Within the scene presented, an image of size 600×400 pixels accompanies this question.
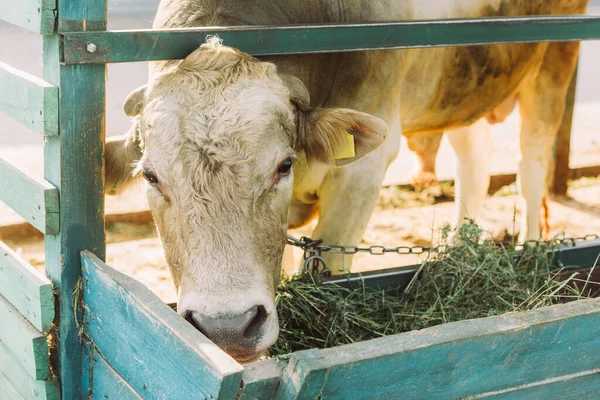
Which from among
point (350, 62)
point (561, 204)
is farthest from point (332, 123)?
point (561, 204)

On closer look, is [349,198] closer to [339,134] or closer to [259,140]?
[339,134]

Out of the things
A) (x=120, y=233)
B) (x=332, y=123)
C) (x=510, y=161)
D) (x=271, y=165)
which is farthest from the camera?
(x=510, y=161)

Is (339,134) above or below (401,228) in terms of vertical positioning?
above

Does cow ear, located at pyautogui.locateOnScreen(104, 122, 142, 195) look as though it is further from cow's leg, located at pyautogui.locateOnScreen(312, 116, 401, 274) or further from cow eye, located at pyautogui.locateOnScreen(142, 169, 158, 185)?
cow's leg, located at pyautogui.locateOnScreen(312, 116, 401, 274)

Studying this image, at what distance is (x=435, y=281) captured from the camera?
11.8 ft

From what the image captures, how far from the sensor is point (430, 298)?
3533mm

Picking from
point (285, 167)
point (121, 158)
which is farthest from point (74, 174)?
point (285, 167)

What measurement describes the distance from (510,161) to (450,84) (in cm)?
336

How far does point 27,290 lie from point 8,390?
1.84 feet

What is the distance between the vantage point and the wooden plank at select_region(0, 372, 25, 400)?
2.89 metres

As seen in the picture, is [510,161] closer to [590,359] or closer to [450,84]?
[450,84]

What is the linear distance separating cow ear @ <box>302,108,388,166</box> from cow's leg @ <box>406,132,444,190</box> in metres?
2.64

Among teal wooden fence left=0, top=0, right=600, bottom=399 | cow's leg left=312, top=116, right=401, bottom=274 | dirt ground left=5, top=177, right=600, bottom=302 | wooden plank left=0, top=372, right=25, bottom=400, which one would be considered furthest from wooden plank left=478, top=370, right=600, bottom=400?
dirt ground left=5, top=177, right=600, bottom=302

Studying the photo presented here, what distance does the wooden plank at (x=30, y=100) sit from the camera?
2.40 metres
